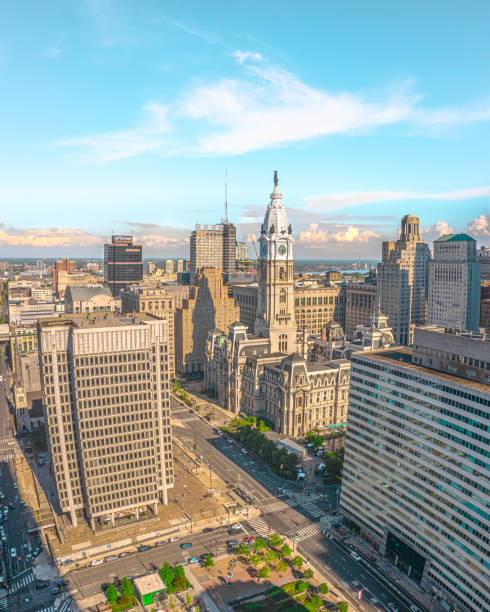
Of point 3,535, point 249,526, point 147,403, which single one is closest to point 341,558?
point 249,526

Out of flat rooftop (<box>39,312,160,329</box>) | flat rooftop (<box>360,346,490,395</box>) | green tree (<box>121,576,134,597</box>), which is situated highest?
flat rooftop (<box>39,312,160,329</box>)

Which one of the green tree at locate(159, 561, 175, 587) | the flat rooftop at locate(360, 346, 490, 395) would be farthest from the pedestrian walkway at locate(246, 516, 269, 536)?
the flat rooftop at locate(360, 346, 490, 395)

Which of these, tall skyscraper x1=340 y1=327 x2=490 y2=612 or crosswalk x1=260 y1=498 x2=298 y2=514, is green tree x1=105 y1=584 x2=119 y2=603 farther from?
tall skyscraper x1=340 y1=327 x2=490 y2=612

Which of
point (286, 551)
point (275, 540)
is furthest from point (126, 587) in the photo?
point (286, 551)

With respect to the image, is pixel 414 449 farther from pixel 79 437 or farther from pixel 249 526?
pixel 79 437

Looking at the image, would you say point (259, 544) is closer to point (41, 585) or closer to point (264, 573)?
point (264, 573)

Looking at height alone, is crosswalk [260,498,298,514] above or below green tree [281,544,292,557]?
below

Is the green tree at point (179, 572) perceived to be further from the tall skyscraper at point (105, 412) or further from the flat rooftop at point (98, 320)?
the flat rooftop at point (98, 320)
